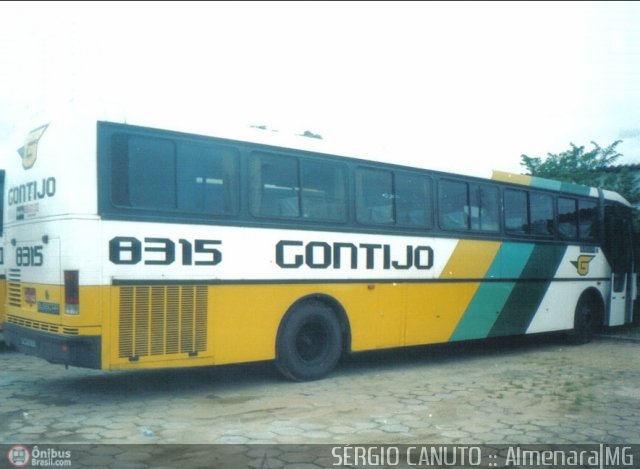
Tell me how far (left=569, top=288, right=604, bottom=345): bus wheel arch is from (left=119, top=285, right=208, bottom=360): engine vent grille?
8093 mm

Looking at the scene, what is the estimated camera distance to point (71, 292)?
263 inches

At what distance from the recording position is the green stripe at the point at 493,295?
10453 mm

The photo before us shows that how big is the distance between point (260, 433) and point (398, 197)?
4.64 m

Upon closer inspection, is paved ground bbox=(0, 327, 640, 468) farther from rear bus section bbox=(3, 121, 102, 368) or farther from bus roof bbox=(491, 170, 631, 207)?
bus roof bbox=(491, 170, 631, 207)

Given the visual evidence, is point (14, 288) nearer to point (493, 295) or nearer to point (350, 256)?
point (350, 256)

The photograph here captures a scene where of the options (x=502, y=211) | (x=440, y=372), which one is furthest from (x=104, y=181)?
(x=502, y=211)

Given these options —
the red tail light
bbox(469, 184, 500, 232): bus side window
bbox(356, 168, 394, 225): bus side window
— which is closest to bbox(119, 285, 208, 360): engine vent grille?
the red tail light

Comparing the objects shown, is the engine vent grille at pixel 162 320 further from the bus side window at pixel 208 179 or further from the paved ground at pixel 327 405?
the bus side window at pixel 208 179

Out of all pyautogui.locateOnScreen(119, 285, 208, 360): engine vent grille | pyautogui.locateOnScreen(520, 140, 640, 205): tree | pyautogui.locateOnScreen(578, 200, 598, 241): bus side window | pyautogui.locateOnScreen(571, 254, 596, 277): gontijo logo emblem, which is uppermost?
pyautogui.locateOnScreen(520, 140, 640, 205): tree

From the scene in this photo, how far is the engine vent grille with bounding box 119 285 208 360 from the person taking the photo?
6.77m

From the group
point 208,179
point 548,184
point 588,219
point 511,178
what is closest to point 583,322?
point 588,219

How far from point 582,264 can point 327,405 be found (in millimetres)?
7705

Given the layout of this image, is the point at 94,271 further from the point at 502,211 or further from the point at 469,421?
the point at 502,211

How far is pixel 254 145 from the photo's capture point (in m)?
7.96
